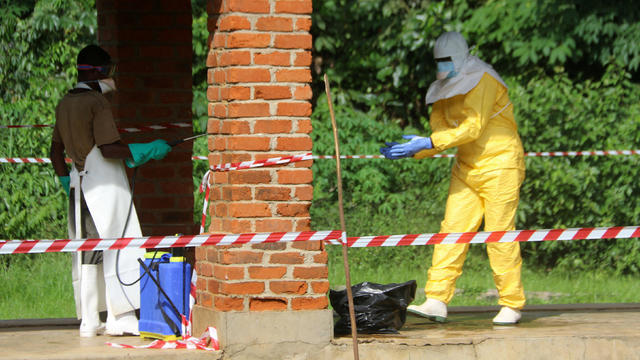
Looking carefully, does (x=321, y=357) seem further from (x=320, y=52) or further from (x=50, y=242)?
(x=320, y=52)

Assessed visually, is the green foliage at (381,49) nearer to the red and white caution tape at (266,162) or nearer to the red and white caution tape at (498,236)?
the red and white caution tape at (498,236)

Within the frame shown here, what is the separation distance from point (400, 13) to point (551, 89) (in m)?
3.63

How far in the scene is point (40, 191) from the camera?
10812mm

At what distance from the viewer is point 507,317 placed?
22.0 feet

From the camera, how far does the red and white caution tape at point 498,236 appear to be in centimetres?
602

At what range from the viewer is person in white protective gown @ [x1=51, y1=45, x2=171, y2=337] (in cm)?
644

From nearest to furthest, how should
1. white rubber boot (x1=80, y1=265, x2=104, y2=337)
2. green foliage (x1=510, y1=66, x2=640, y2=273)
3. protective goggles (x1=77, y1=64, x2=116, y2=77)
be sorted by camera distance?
1. white rubber boot (x1=80, y1=265, x2=104, y2=337)
2. protective goggles (x1=77, y1=64, x2=116, y2=77)
3. green foliage (x1=510, y1=66, x2=640, y2=273)

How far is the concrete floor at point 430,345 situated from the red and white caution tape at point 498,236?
571mm

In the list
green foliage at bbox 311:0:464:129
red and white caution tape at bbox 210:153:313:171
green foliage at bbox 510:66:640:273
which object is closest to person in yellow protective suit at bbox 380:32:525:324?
red and white caution tape at bbox 210:153:313:171

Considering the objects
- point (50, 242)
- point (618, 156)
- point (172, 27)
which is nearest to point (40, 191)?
point (172, 27)

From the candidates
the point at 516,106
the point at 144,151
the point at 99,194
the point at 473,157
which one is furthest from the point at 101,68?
the point at 516,106

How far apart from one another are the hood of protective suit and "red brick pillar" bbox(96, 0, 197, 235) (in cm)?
210

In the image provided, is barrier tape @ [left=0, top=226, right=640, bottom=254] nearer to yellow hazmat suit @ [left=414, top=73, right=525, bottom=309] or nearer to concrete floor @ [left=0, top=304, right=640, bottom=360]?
yellow hazmat suit @ [left=414, top=73, right=525, bottom=309]

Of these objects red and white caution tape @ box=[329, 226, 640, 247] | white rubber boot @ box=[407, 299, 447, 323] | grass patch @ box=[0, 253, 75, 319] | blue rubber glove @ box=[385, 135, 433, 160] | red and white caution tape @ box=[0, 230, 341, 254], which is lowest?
grass patch @ box=[0, 253, 75, 319]
